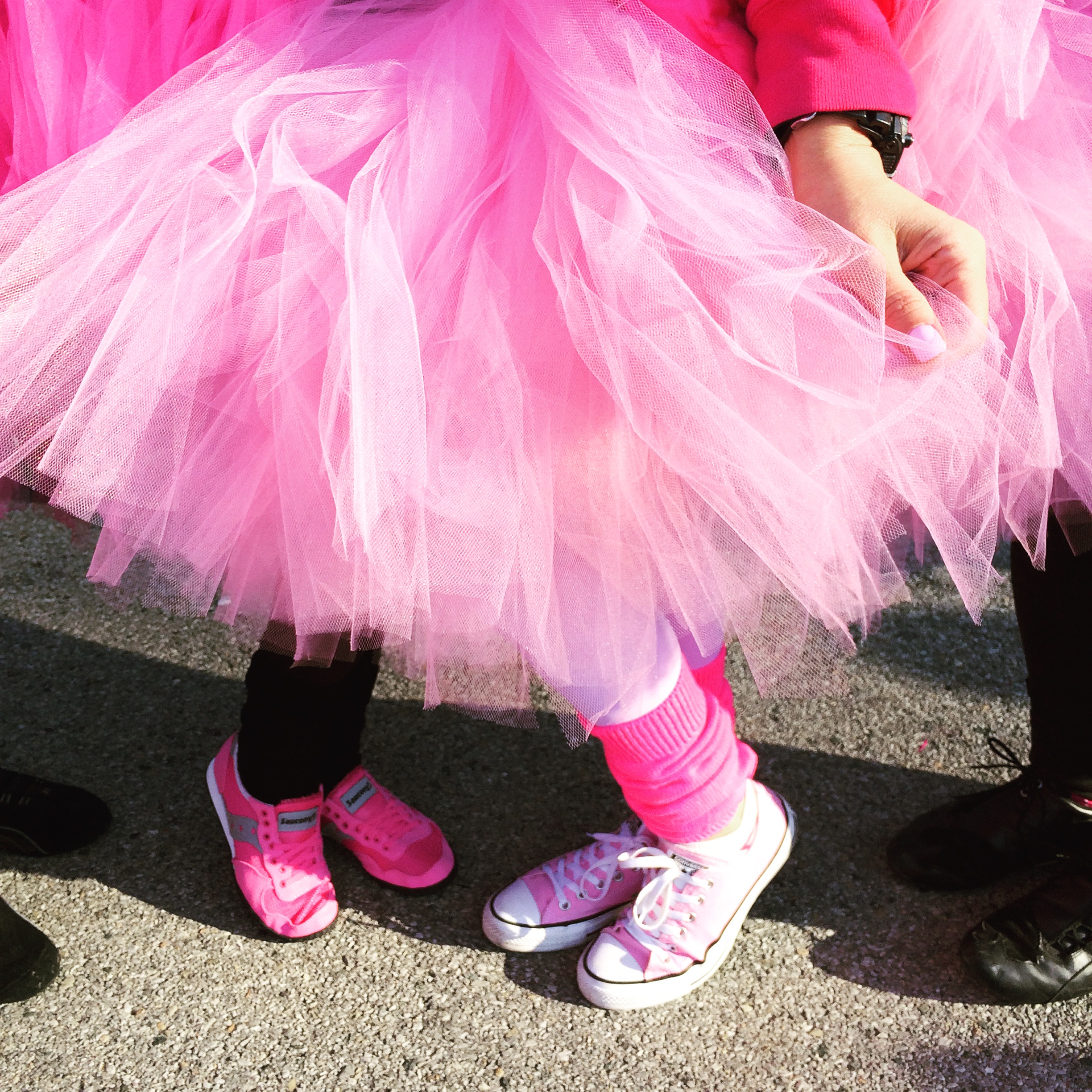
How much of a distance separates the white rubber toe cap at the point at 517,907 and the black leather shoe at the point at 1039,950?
527mm

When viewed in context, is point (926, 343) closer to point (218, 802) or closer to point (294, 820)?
point (294, 820)

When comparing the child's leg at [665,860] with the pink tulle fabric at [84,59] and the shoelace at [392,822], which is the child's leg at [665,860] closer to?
the shoelace at [392,822]

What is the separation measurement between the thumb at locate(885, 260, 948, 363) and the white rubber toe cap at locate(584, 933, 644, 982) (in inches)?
31.1

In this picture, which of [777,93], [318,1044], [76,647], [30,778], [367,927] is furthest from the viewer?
[76,647]

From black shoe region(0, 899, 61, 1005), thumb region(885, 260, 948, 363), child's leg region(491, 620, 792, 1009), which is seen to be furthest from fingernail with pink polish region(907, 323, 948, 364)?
black shoe region(0, 899, 61, 1005)

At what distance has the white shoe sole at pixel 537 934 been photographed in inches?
51.9

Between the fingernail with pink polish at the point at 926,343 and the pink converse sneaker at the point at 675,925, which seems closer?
the fingernail with pink polish at the point at 926,343

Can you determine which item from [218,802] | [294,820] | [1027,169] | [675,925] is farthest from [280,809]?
[1027,169]

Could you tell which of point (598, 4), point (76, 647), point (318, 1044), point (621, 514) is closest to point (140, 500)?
point (621, 514)

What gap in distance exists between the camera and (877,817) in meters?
1.52

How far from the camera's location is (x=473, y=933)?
53.5 inches

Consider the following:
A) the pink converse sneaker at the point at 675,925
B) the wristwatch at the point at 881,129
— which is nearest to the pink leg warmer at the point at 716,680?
the pink converse sneaker at the point at 675,925

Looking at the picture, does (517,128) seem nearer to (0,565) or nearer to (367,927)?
(367,927)

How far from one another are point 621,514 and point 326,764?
676mm
